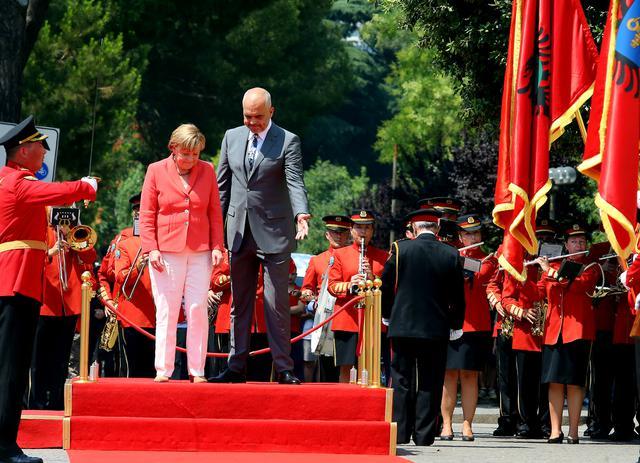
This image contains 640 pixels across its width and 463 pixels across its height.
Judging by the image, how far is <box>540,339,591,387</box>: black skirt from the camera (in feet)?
50.5

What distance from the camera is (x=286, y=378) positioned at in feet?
41.3

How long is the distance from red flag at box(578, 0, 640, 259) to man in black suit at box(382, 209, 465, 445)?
2827 millimetres

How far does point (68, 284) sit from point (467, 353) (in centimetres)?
427

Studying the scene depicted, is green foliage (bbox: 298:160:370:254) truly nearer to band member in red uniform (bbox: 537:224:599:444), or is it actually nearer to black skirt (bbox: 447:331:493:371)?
black skirt (bbox: 447:331:493:371)

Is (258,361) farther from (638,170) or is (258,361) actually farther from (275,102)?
(275,102)

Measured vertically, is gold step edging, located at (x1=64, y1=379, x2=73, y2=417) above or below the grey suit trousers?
below

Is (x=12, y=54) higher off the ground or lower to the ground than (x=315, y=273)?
higher

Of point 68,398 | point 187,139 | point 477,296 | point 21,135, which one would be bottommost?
point 68,398

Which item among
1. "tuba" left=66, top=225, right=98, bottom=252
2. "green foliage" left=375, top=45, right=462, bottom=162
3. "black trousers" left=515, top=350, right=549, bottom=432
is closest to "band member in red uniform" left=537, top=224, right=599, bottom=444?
"black trousers" left=515, top=350, right=549, bottom=432

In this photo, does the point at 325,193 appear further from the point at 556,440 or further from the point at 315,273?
the point at 556,440

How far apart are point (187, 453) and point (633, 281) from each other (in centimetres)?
373

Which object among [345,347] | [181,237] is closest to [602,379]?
[345,347]

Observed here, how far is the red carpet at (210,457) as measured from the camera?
11141 mm

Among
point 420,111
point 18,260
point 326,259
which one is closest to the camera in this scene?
point 18,260
